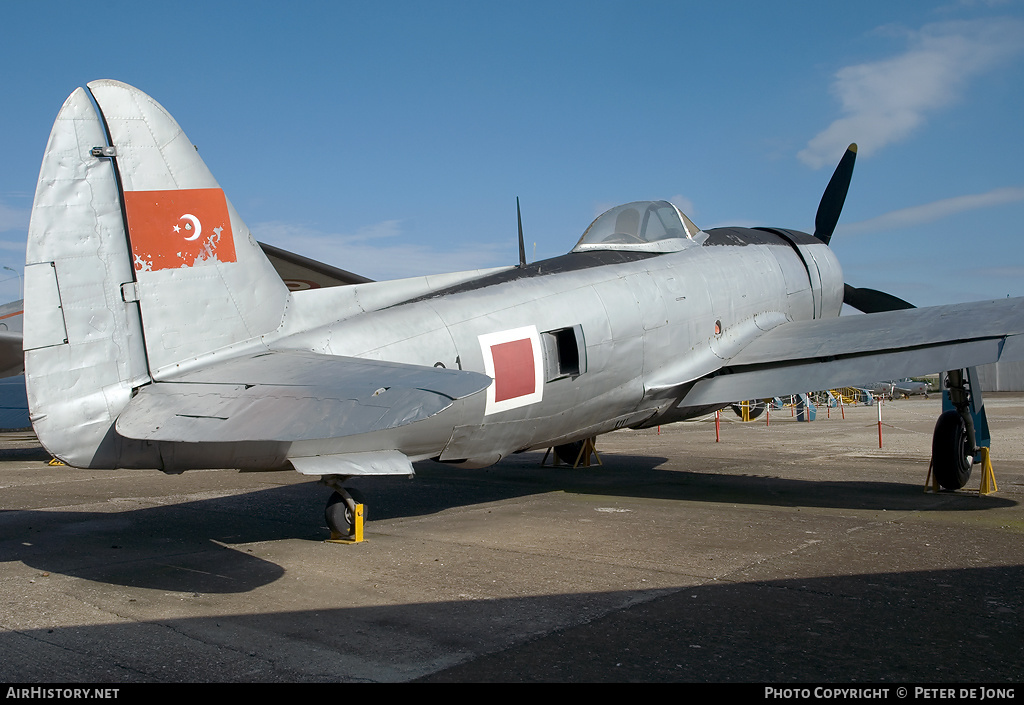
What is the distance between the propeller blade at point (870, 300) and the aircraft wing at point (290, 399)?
9923 millimetres

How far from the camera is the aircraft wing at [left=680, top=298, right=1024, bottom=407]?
814 centimetres

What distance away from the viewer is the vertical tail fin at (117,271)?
5496 mm

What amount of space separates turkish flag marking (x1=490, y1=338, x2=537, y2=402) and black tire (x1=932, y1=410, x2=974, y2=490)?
18.5ft

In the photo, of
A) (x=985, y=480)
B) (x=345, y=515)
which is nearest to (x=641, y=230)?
(x=345, y=515)

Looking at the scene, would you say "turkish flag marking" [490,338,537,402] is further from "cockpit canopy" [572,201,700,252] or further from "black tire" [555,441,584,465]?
"black tire" [555,441,584,465]

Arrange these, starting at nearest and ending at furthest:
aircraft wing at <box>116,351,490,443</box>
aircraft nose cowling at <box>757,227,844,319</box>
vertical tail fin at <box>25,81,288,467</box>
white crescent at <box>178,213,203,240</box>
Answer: aircraft wing at <box>116,351,490,443</box>
vertical tail fin at <box>25,81,288,467</box>
white crescent at <box>178,213,203,240</box>
aircraft nose cowling at <box>757,227,844,319</box>

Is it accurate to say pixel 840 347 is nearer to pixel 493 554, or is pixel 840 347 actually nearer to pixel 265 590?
pixel 493 554

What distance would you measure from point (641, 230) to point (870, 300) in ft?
17.4

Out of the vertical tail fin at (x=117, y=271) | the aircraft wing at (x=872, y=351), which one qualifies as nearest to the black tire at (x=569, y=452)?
the aircraft wing at (x=872, y=351)

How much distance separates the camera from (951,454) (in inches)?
379

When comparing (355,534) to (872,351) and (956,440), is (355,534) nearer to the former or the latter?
(872,351)

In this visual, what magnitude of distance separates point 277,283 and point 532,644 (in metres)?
3.79

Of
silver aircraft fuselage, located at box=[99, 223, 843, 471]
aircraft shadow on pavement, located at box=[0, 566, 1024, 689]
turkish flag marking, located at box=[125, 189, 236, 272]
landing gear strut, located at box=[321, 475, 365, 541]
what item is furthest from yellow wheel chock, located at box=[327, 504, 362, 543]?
turkish flag marking, located at box=[125, 189, 236, 272]
